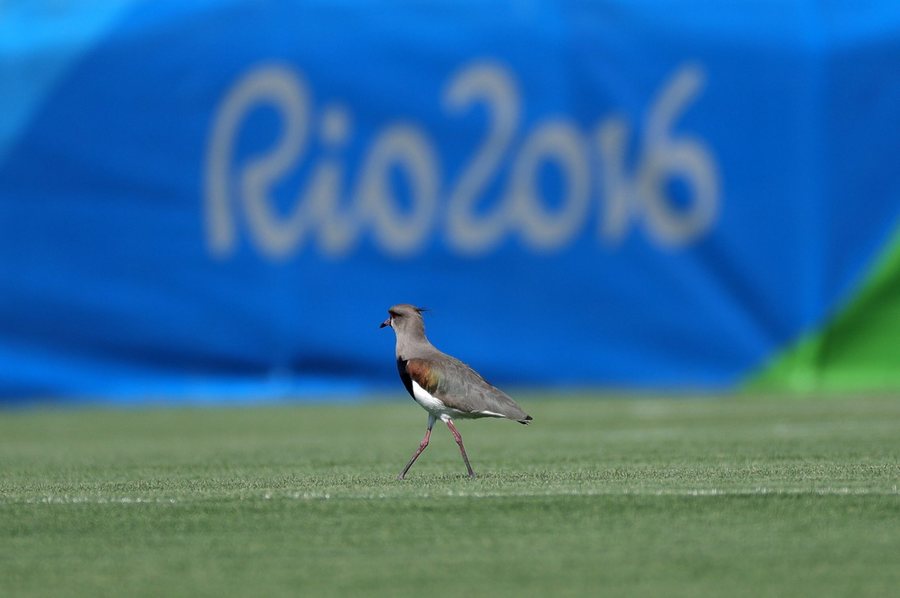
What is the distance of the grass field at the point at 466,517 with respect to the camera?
15.5 ft

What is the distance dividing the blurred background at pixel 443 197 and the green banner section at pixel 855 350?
0.08 feet

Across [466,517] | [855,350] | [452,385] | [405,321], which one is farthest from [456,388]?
[855,350]

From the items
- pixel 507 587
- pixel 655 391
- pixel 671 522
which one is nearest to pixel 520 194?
→ pixel 655 391

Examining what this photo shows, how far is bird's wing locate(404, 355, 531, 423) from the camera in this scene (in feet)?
21.5

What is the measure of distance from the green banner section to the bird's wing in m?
7.56

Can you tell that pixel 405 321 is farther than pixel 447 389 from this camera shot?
Yes

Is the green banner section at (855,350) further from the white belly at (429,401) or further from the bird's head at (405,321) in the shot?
the white belly at (429,401)

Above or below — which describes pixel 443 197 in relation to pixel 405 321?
above

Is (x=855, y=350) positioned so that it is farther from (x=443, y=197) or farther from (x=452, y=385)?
(x=452, y=385)

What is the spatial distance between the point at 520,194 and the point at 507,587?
9.51 meters

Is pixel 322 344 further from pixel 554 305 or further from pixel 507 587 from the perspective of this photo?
pixel 507 587

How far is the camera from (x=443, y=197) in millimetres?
13938

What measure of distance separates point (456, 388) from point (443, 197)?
24.5 feet

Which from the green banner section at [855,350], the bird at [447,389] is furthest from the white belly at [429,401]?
the green banner section at [855,350]
